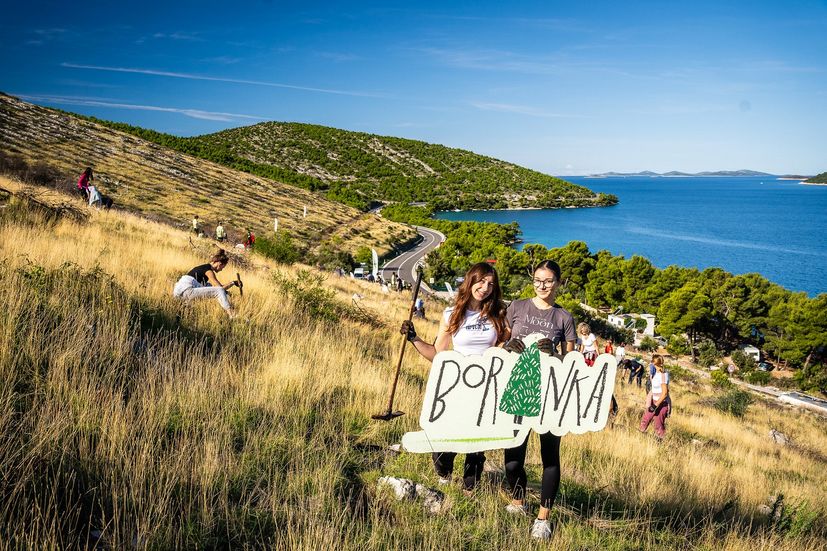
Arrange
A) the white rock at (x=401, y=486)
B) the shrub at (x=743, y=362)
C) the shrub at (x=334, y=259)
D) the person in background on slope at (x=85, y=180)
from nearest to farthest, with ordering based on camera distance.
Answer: the white rock at (x=401, y=486) < the person in background on slope at (x=85, y=180) < the shrub at (x=743, y=362) < the shrub at (x=334, y=259)

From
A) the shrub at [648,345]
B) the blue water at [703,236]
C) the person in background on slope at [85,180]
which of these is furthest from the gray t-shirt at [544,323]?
the blue water at [703,236]

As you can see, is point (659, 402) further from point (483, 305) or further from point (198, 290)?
point (198, 290)

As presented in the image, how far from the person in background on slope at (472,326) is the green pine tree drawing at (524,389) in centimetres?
49

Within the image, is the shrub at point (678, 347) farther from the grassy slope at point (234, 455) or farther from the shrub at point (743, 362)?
the grassy slope at point (234, 455)

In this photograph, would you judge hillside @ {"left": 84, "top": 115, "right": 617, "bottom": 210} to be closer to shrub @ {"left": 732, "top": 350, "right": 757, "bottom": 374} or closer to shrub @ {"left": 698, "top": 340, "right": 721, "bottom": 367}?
shrub @ {"left": 698, "top": 340, "right": 721, "bottom": 367}

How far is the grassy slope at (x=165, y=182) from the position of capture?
42906mm

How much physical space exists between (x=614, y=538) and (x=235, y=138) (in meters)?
190

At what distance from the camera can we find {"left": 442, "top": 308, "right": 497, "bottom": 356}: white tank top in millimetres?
3545

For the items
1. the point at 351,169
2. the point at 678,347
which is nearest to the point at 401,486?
the point at 678,347

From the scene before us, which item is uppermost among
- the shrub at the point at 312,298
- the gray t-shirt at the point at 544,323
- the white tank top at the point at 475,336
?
the gray t-shirt at the point at 544,323

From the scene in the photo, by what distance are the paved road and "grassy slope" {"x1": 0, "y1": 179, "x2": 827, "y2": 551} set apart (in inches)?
1390

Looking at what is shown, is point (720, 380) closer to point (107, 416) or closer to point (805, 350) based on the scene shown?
point (805, 350)

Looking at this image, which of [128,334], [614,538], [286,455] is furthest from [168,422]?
[614,538]

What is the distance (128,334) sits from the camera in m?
4.67
